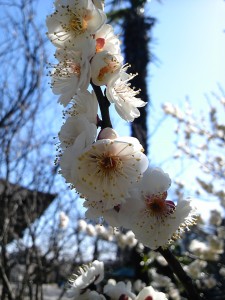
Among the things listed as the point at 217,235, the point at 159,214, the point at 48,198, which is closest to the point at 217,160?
the point at 217,235

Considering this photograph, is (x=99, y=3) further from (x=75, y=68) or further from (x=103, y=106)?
(x=103, y=106)

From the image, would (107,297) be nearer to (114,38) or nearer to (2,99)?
(114,38)

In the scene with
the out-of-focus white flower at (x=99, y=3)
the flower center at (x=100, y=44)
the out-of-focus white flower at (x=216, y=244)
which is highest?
the out-of-focus white flower at (x=99, y=3)

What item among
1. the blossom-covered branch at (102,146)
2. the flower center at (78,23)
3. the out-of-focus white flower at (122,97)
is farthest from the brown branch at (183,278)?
the flower center at (78,23)

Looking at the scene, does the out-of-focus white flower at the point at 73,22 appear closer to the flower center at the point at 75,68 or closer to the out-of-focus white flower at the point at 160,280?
the flower center at the point at 75,68

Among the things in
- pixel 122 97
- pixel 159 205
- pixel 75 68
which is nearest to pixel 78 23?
pixel 75 68

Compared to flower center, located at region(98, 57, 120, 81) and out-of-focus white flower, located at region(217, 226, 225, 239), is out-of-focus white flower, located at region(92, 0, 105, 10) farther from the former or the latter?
out-of-focus white flower, located at region(217, 226, 225, 239)

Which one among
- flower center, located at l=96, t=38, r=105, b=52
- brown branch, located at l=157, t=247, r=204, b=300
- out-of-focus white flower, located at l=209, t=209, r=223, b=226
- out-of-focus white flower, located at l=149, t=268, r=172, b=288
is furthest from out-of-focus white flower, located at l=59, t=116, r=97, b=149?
out-of-focus white flower, located at l=149, t=268, r=172, b=288
